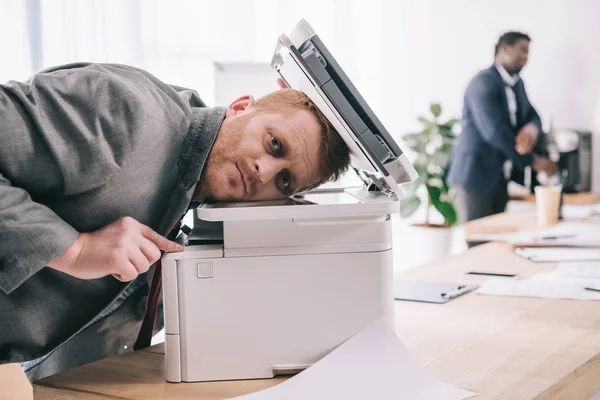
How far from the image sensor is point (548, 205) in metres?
2.33

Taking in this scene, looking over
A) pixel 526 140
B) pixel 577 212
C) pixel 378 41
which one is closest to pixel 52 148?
pixel 577 212

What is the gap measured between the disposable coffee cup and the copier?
5.14ft

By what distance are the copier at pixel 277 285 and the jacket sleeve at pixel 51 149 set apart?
0.15 meters

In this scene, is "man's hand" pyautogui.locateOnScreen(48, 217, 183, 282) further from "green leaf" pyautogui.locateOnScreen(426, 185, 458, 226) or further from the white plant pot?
"green leaf" pyautogui.locateOnScreen(426, 185, 458, 226)

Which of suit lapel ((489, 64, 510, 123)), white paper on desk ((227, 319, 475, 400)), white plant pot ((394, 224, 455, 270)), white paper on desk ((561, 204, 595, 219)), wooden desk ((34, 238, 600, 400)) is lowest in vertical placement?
white plant pot ((394, 224, 455, 270))

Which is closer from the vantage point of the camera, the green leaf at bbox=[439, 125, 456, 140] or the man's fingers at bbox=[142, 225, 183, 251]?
the man's fingers at bbox=[142, 225, 183, 251]

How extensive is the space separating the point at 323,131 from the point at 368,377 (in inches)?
15.5

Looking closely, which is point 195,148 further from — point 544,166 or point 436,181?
point 436,181

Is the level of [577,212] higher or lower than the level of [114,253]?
lower

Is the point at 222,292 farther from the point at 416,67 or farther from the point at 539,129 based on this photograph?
the point at 416,67

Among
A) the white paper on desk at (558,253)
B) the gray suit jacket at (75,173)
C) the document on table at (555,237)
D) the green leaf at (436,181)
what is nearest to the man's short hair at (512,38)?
the green leaf at (436,181)

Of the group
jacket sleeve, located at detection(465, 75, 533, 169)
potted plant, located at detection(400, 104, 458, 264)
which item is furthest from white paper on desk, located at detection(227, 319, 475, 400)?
potted plant, located at detection(400, 104, 458, 264)

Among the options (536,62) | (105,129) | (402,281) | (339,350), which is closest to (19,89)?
(105,129)

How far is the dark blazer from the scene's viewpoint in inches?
152
